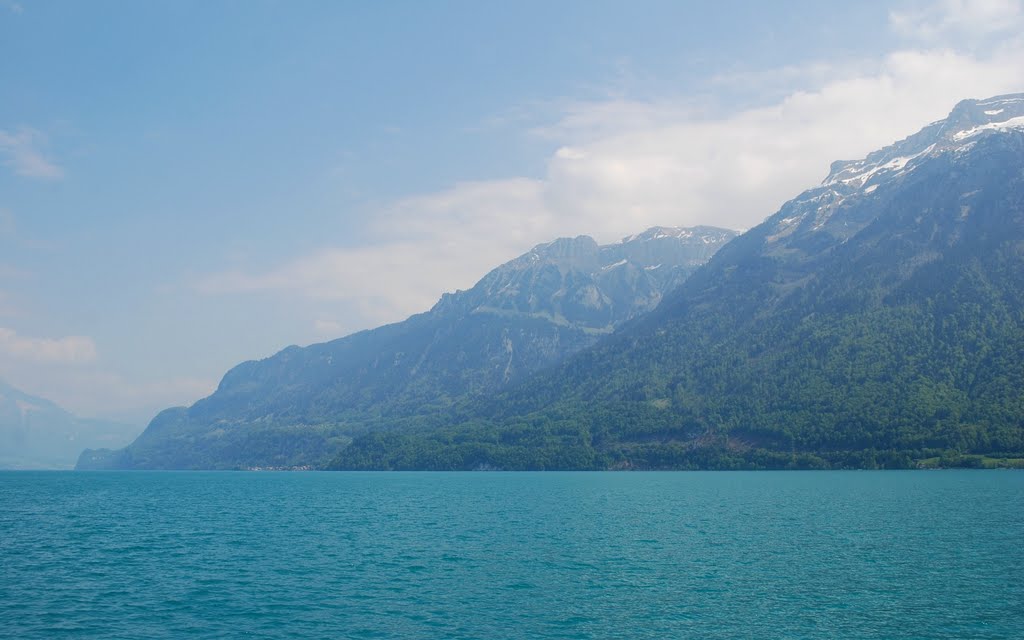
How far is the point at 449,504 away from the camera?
169 meters

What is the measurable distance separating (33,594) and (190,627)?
2086cm

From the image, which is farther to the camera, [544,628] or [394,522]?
[394,522]

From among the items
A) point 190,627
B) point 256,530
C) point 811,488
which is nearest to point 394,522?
point 256,530

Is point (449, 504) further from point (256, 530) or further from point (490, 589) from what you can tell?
point (490, 589)

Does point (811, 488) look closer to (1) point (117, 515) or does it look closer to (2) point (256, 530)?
(2) point (256, 530)

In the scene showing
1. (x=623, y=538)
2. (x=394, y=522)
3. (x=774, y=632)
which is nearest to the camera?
(x=774, y=632)

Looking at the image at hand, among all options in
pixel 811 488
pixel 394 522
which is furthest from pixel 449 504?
pixel 811 488

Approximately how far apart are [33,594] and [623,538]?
217 ft

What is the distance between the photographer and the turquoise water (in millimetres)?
59125

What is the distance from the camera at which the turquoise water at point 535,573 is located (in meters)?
59.1

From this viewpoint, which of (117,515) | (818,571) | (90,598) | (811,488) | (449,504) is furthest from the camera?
(811,488)

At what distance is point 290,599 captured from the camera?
69188 mm

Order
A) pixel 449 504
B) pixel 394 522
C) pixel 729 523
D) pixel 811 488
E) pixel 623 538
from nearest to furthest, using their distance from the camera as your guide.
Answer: pixel 623 538
pixel 729 523
pixel 394 522
pixel 449 504
pixel 811 488

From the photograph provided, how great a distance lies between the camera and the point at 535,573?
261ft
